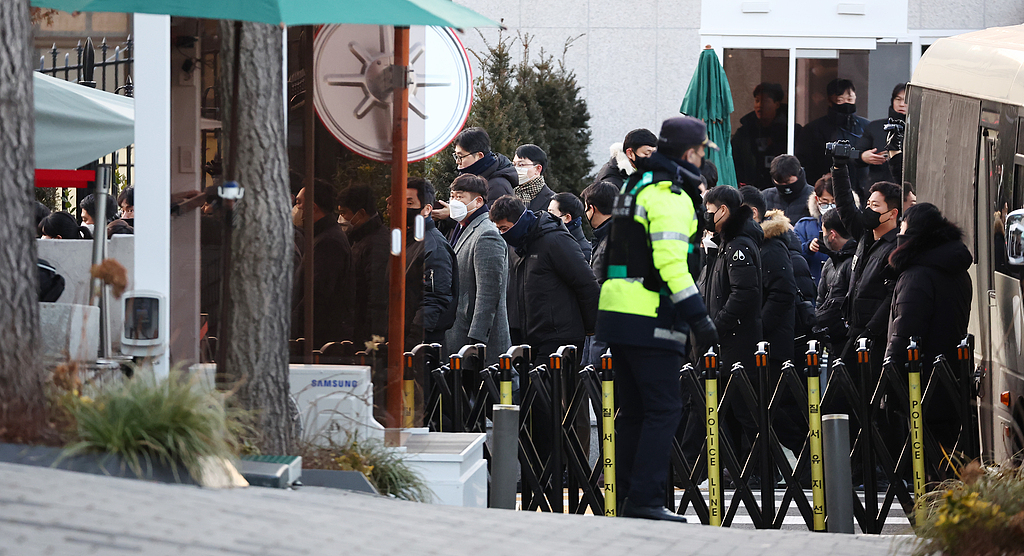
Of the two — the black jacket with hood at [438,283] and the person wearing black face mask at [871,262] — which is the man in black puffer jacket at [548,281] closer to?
the black jacket with hood at [438,283]

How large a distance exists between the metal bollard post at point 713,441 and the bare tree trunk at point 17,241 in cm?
378

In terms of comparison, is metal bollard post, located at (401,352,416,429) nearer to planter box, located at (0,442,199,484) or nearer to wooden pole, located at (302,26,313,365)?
wooden pole, located at (302,26,313,365)

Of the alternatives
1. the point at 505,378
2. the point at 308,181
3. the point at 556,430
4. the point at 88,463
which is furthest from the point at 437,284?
the point at 88,463

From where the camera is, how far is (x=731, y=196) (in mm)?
9352

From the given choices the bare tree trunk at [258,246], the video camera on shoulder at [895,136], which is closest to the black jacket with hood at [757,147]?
the video camera on shoulder at [895,136]

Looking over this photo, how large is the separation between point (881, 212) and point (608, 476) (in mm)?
3355

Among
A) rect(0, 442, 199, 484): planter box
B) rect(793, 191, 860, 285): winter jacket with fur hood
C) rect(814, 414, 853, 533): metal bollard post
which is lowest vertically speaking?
rect(814, 414, 853, 533): metal bollard post

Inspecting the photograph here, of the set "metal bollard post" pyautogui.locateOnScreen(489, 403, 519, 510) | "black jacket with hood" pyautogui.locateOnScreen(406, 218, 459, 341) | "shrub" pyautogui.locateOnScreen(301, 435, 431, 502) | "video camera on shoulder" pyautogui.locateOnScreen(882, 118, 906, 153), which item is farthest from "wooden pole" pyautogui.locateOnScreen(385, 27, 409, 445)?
"video camera on shoulder" pyautogui.locateOnScreen(882, 118, 906, 153)

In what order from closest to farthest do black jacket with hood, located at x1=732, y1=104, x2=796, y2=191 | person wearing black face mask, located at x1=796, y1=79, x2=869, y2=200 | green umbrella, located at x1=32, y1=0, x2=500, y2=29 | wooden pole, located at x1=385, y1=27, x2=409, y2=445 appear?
green umbrella, located at x1=32, y1=0, x2=500, y2=29, wooden pole, located at x1=385, y1=27, x2=409, y2=445, person wearing black face mask, located at x1=796, y1=79, x2=869, y2=200, black jacket with hood, located at x1=732, y1=104, x2=796, y2=191

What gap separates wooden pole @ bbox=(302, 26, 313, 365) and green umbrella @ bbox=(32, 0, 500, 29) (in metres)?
1.07

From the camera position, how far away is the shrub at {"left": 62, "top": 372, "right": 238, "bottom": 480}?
5.08 meters

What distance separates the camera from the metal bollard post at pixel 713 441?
743cm

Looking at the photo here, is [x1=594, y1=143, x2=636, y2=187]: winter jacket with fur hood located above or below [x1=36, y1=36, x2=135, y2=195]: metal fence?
below

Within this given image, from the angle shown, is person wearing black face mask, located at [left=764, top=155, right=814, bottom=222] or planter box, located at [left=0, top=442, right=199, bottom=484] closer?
planter box, located at [left=0, top=442, right=199, bottom=484]
